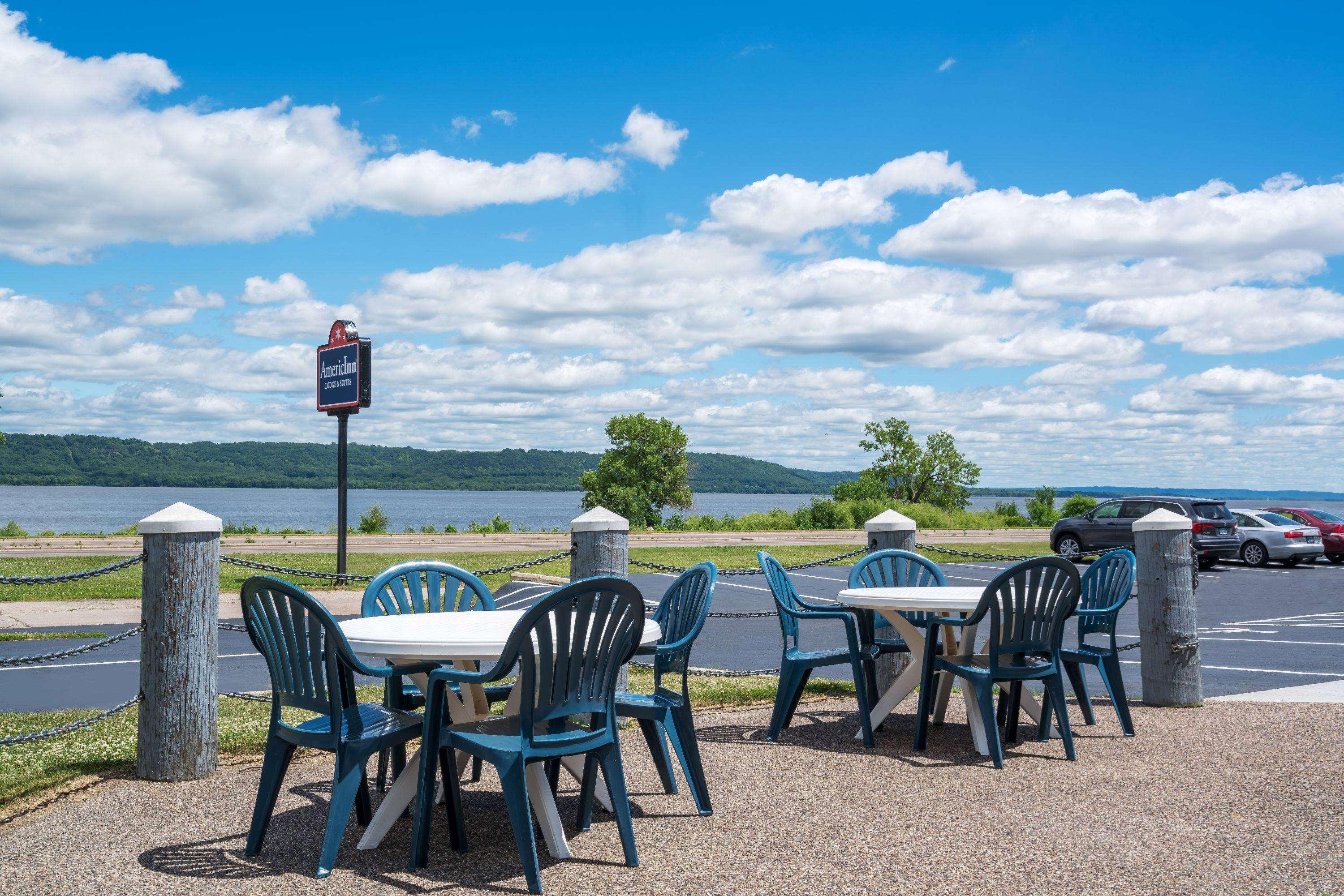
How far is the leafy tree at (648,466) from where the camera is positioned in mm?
59938

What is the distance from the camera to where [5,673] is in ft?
32.5

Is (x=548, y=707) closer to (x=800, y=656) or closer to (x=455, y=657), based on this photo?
(x=455, y=657)

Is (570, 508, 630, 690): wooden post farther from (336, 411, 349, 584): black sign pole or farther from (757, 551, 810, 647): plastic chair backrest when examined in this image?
(336, 411, 349, 584): black sign pole

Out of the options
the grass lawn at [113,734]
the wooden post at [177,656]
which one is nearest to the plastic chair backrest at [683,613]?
the wooden post at [177,656]

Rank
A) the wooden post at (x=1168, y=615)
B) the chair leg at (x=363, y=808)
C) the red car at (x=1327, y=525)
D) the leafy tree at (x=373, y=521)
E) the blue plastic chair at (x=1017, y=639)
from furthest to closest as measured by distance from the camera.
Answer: the leafy tree at (x=373, y=521), the red car at (x=1327, y=525), the wooden post at (x=1168, y=615), the blue plastic chair at (x=1017, y=639), the chair leg at (x=363, y=808)

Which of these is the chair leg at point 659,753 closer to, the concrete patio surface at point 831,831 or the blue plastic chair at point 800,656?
the concrete patio surface at point 831,831

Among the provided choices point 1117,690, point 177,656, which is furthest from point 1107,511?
point 177,656

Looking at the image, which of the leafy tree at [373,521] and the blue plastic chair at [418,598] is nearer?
the blue plastic chair at [418,598]

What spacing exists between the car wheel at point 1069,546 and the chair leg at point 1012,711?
68.7 ft

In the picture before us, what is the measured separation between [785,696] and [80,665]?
7.13m

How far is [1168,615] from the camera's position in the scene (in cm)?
809

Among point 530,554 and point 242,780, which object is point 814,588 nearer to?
Result: point 530,554

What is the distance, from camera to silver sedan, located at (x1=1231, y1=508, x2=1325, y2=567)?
24672mm

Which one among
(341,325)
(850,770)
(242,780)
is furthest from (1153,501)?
(242,780)
